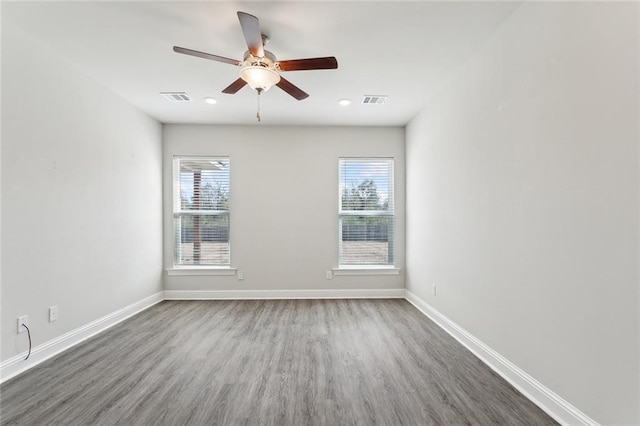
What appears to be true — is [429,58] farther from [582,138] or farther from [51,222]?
[51,222]

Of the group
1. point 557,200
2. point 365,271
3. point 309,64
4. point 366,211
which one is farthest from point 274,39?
point 365,271

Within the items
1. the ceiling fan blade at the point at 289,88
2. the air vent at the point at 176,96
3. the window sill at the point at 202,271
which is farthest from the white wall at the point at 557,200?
the window sill at the point at 202,271

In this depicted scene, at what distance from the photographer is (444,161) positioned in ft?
10.3

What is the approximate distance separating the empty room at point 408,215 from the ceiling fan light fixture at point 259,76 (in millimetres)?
13

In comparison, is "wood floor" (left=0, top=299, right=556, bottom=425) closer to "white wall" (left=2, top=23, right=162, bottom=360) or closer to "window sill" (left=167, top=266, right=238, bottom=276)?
"white wall" (left=2, top=23, right=162, bottom=360)

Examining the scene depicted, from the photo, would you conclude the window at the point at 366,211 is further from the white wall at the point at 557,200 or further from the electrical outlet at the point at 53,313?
the electrical outlet at the point at 53,313

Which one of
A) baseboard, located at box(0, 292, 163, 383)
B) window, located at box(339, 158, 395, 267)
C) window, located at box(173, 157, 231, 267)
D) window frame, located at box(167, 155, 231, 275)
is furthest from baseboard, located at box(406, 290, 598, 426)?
baseboard, located at box(0, 292, 163, 383)

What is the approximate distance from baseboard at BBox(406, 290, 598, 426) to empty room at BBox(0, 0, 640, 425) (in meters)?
0.02

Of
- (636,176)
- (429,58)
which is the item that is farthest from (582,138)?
(429,58)

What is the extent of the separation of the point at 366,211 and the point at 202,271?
273 cm

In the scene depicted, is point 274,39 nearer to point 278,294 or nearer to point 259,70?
point 259,70

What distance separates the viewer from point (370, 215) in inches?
178

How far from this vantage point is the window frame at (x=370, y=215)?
4.42 meters

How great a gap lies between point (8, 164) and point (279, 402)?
271 cm
